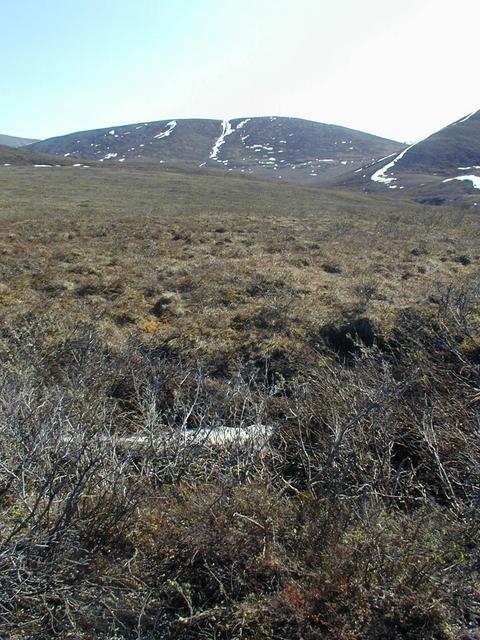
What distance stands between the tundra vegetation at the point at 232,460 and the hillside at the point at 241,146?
247 feet

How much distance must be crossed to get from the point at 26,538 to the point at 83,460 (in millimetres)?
930

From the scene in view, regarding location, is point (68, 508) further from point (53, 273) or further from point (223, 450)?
point (53, 273)

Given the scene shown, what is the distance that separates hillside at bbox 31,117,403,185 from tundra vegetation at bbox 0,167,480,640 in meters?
75.1

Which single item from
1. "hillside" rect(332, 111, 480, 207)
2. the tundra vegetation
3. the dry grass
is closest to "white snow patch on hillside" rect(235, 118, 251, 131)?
"hillside" rect(332, 111, 480, 207)

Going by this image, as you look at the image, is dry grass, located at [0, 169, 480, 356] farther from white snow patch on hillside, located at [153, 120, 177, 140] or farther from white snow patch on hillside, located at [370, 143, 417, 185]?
white snow patch on hillside, located at [153, 120, 177, 140]

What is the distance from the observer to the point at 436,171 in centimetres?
6812

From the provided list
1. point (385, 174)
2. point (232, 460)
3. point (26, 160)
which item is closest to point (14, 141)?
point (26, 160)

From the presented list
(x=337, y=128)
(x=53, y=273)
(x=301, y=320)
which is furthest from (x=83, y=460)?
(x=337, y=128)

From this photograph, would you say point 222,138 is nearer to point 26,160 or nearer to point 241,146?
point 241,146

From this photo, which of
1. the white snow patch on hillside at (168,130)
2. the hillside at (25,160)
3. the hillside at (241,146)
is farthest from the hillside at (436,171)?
the white snow patch on hillside at (168,130)

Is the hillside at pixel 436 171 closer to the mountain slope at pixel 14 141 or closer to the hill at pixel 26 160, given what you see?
the hill at pixel 26 160

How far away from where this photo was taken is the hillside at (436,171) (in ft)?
157

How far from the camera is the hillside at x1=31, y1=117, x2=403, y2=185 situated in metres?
95.1

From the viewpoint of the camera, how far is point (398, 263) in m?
12.8
